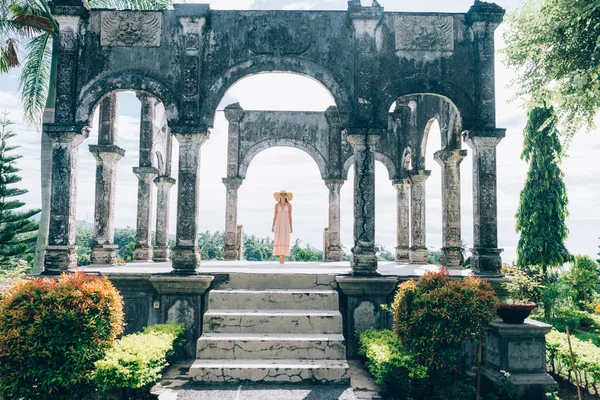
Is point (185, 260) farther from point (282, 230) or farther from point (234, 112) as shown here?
point (234, 112)

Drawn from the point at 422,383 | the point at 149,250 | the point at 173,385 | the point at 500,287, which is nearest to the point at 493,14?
the point at 500,287

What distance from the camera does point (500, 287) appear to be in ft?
25.5

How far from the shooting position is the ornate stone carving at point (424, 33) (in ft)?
27.6

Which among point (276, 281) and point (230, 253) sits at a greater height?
point (230, 253)

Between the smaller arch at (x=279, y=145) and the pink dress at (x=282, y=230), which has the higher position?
the smaller arch at (x=279, y=145)

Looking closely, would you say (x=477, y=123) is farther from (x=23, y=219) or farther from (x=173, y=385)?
(x=23, y=219)

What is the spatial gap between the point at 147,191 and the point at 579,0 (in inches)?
428

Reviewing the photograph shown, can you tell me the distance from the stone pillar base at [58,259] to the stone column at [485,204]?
720 cm

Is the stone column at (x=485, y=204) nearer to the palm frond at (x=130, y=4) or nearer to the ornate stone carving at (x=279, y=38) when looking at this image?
the ornate stone carving at (x=279, y=38)

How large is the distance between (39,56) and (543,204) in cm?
1551

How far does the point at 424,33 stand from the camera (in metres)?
8.45

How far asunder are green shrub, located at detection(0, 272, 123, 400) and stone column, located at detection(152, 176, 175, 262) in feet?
23.8

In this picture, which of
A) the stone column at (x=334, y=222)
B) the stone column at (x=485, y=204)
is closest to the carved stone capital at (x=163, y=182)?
the stone column at (x=334, y=222)

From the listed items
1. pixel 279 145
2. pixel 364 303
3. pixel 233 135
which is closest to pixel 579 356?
pixel 364 303
